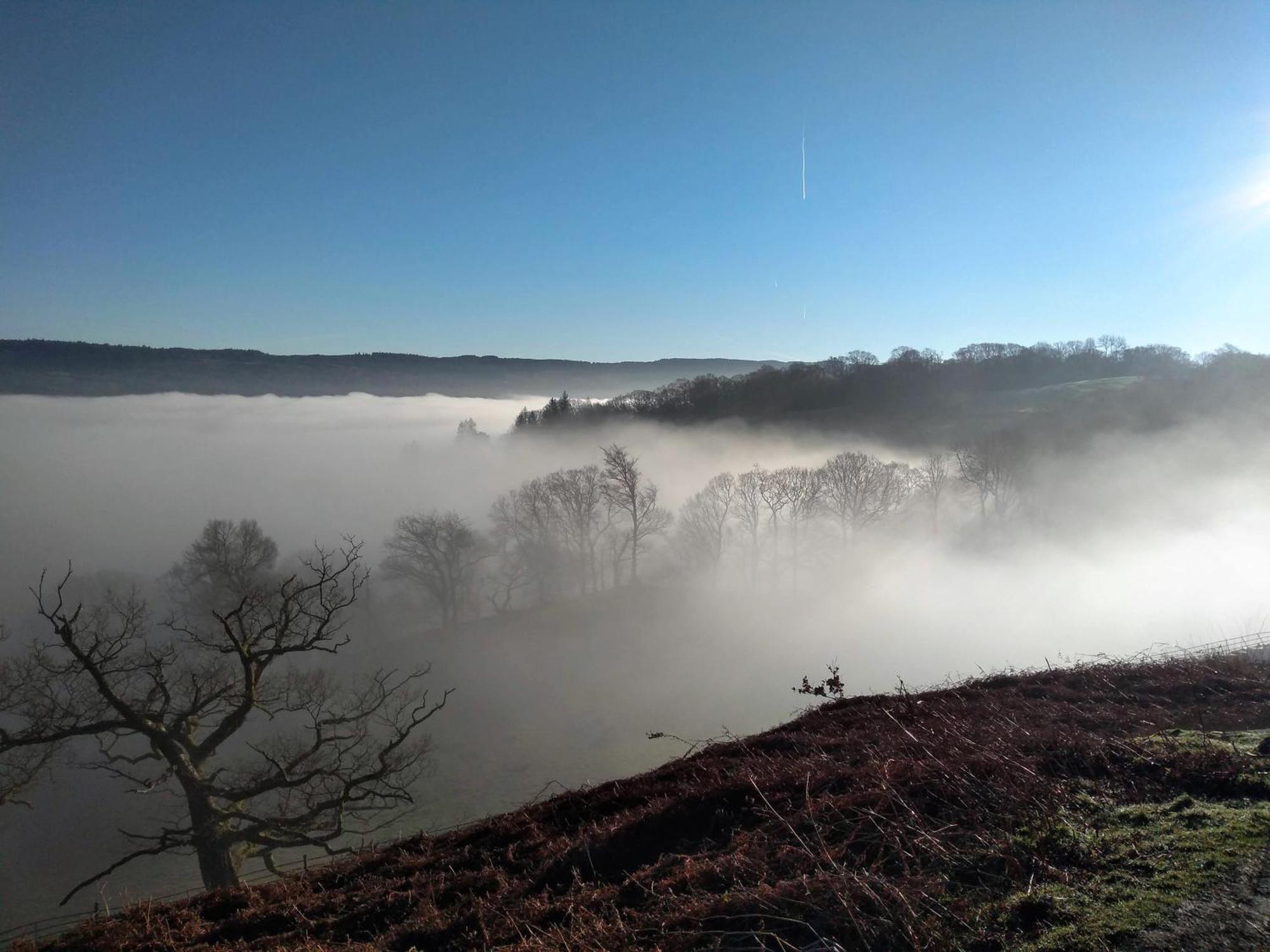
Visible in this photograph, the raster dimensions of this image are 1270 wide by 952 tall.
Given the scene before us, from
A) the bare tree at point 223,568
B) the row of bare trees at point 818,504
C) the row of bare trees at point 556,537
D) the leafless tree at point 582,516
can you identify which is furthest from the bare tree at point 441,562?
the row of bare trees at point 818,504

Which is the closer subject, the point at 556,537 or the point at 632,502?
the point at 632,502

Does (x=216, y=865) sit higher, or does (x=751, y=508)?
(x=751, y=508)

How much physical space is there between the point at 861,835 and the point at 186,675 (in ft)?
107

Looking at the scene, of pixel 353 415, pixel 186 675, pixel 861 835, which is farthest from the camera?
pixel 353 415

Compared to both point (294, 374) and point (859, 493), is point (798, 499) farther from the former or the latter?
point (294, 374)

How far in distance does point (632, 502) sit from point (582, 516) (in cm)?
504

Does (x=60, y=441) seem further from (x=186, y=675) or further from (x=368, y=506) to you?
(x=186, y=675)

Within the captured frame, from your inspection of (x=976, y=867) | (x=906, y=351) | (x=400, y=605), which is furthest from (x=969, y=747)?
(x=906, y=351)

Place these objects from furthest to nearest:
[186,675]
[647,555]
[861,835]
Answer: [647,555] < [186,675] < [861,835]

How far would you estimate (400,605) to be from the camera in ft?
174

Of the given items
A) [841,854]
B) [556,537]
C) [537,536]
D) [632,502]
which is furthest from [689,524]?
[841,854]

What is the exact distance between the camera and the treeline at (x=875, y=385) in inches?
3745

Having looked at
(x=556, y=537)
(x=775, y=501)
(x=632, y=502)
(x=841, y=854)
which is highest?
(x=841, y=854)

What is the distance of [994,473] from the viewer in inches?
2340
